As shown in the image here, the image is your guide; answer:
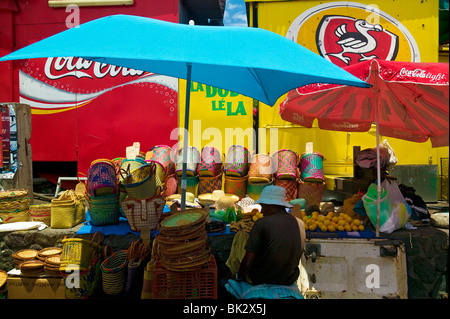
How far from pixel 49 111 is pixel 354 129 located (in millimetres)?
5731

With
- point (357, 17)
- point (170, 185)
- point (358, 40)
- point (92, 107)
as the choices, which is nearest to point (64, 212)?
Result: point (170, 185)

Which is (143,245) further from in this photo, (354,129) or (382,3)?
(382,3)

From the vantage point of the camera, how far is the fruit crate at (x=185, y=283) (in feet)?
9.30

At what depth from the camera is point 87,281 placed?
3.42 meters

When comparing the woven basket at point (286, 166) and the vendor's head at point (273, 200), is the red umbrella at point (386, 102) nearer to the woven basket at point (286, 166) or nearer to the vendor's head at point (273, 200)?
the woven basket at point (286, 166)

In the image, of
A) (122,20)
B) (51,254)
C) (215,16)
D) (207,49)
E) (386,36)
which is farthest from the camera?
(215,16)

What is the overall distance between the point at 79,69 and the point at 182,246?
5285 mm

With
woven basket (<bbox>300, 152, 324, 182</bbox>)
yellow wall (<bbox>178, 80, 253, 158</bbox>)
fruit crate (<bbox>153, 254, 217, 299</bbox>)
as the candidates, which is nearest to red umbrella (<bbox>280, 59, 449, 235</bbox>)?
woven basket (<bbox>300, 152, 324, 182</bbox>)

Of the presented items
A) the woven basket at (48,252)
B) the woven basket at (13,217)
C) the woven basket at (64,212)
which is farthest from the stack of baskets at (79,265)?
the woven basket at (13,217)

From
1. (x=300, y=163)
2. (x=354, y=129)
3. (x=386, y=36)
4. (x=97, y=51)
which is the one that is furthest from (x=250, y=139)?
(x=97, y=51)

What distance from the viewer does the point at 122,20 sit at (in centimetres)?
268

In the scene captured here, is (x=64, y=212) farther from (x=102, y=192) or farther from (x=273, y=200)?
(x=273, y=200)

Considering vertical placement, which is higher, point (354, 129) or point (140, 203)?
point (354, 129)

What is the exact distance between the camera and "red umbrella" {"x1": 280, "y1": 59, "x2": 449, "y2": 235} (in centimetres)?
312
